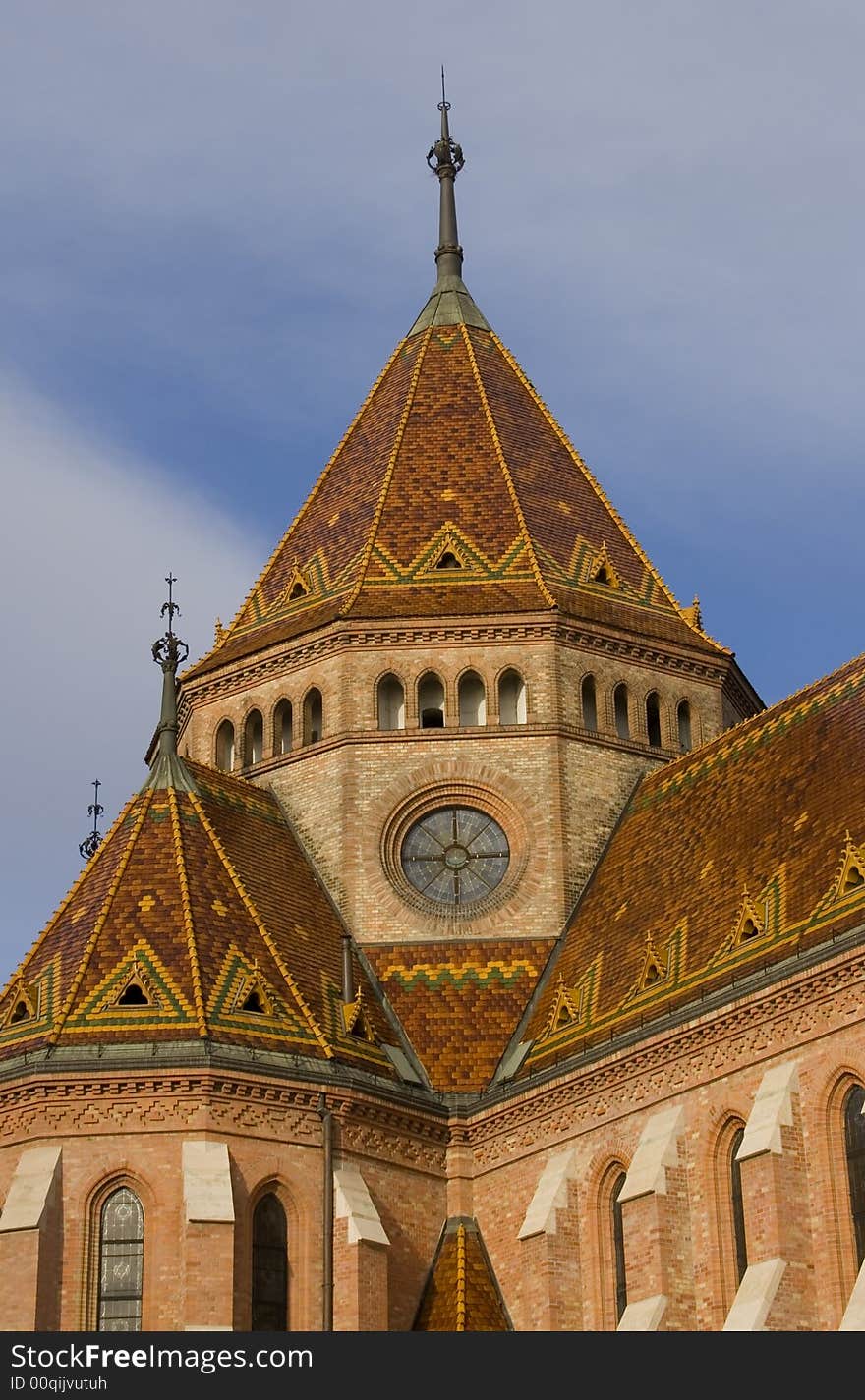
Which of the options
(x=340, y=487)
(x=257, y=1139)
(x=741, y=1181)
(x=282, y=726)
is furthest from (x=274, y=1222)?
(x=340, y=487)

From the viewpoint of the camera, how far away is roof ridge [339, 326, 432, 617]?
5578 centimetres

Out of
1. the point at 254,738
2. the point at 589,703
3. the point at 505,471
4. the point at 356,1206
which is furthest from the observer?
the point at 505,471

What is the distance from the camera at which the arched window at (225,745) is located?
56.2 m

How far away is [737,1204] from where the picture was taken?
141ft

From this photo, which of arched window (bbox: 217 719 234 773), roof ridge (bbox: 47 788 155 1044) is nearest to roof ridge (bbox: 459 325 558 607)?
arched window (bbox: 217 719 234 773)

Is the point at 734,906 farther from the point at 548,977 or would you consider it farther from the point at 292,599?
the point at 292,599

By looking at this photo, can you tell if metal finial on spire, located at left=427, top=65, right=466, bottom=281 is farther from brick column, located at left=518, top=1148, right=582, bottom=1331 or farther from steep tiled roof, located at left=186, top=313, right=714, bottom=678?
brick column, located at left=518, top=1148, right=582, bottom=1331

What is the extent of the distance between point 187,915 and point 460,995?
19.3 ft

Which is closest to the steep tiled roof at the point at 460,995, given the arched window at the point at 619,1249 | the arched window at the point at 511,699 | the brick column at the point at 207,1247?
the arched window at the point at 619,1249

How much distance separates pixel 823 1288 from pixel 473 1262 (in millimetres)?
8220

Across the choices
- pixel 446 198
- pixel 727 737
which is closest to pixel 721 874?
pixel 727 737

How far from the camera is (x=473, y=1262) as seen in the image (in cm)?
4681

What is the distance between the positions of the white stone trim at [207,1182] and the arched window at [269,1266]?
1050 mm

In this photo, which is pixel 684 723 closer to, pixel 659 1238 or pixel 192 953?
pixel 192 953
